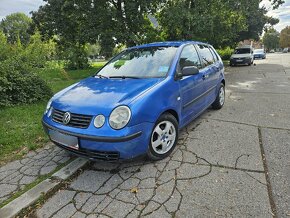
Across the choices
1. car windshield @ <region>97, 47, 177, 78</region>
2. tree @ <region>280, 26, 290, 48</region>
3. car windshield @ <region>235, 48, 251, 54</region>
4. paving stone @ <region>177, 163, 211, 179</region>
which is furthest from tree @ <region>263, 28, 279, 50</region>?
paving stone @ <region>177, 163, 211, 179</region>

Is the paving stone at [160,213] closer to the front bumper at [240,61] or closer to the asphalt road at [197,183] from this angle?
the asphalt road at [197,183]

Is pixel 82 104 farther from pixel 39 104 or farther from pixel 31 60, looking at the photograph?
pixel 31 60

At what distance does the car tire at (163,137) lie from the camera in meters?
3.31

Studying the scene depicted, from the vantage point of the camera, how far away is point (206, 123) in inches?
196

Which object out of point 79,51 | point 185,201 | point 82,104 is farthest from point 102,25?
point 185,201

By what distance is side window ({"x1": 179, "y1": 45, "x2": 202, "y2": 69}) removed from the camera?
4060 millimetres

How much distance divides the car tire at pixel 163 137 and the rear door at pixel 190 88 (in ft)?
1.35

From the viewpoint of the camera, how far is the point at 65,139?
308cm

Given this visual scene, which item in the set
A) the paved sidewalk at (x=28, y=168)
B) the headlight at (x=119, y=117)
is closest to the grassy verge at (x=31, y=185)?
the paved sidewalk at (x=28, y=168)

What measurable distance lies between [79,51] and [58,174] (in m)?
14.2

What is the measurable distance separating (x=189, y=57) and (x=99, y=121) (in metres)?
2.23

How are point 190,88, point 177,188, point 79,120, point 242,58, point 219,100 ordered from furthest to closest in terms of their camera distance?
point 242,58 < point 219,100 < point 190,88 < point 79,120 < point 177,188

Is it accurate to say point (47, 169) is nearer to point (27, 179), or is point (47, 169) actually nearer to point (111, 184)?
point (27, 179)

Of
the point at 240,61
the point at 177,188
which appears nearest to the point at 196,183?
the point at 177,188
